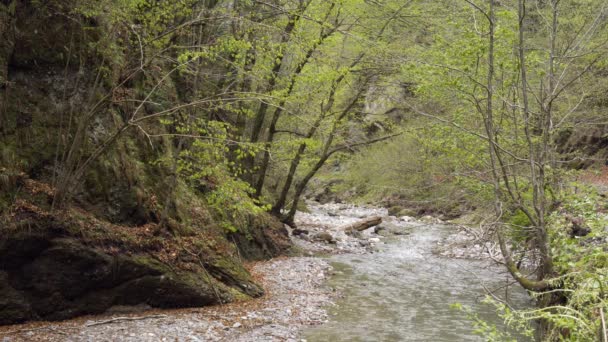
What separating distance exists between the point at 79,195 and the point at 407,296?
26.3 feet

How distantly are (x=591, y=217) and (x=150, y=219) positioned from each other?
7.78m

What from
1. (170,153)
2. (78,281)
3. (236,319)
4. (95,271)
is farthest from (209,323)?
(170,153)

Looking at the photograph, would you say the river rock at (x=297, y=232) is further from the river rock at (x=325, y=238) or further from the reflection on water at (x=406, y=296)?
the reflection on water at (x=406, y=296)

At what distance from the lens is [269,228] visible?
701 inches

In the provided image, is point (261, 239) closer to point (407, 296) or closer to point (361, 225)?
point (407, 296)

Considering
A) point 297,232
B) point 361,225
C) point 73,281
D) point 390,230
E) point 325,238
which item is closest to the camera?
Result: point 73,281

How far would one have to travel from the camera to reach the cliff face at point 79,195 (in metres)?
7.70

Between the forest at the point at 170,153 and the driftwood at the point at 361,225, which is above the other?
the forest at the point at 170,153

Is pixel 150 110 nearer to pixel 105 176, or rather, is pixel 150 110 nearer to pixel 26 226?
pixel 105 176

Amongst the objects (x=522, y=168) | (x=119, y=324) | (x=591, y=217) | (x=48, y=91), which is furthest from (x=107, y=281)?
(x=522, y=168)

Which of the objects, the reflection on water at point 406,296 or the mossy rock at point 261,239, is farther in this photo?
the mossy rock at point 261,239

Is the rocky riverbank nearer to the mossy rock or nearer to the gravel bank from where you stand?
the gravel bank

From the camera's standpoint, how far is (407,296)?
1230 cm

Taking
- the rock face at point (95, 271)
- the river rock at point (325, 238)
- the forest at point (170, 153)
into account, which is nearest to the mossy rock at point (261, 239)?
the river rock at point (325, 238)
